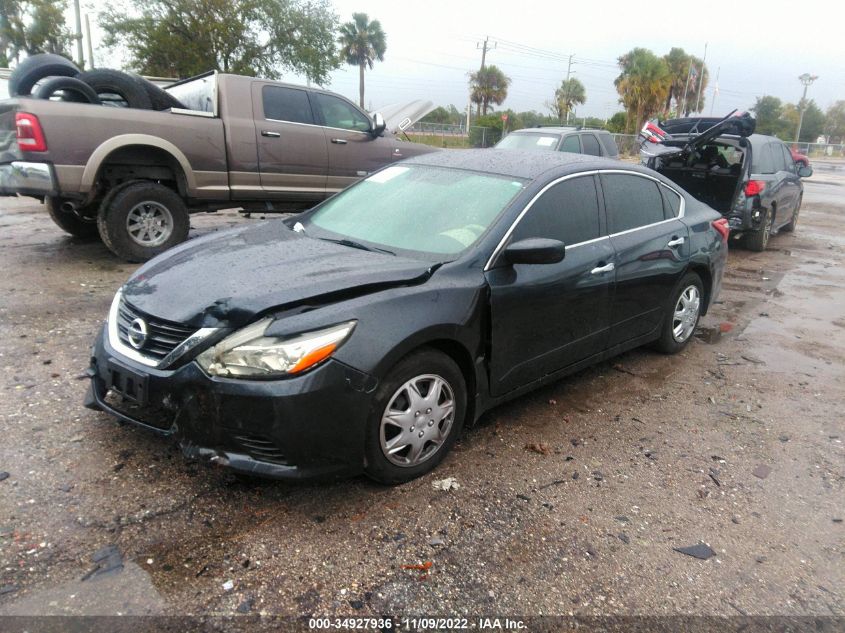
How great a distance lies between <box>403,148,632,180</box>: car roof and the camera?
4090 millimetres

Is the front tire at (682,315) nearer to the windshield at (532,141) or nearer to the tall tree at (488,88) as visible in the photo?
the windshield at (532,141)

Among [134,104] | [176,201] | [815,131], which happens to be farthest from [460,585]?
[815,131]

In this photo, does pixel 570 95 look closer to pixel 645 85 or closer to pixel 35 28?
pixel 645 85

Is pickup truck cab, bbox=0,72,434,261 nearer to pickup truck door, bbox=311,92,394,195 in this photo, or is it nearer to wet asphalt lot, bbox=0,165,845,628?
pickup truck door, bbox=311,92,394,195

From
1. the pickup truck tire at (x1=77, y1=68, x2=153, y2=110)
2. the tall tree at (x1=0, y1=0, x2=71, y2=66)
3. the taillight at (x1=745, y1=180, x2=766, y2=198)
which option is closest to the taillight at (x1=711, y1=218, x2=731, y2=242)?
the taillight at (x1=745, y1=180, x2=766, y2=198)

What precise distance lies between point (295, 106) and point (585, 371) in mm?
5283

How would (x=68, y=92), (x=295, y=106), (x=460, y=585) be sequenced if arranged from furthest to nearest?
(x=295, y=106) → (x=68, y=92) → (x=460, y=585)

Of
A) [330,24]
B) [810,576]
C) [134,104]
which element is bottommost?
[810,576]

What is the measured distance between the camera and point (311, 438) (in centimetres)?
279

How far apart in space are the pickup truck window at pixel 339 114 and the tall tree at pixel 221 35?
68.5ft

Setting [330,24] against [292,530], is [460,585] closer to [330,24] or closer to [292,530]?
[292,530]

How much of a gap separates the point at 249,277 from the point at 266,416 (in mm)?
751

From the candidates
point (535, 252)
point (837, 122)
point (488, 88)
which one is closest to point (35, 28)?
point (488, 88)

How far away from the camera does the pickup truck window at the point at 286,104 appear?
25.9 ft
